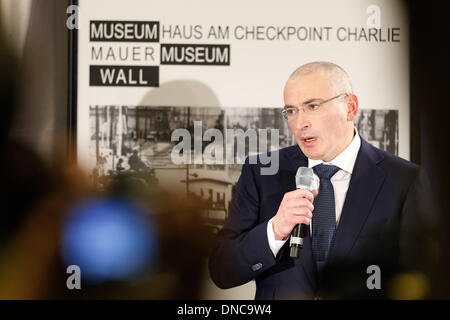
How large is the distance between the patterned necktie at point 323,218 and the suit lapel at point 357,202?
3 cm

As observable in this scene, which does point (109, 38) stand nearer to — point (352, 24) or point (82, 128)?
point (82, 128)

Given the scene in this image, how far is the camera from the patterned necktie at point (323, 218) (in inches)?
90.0

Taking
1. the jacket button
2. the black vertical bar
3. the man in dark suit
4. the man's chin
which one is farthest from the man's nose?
the black vertical bar

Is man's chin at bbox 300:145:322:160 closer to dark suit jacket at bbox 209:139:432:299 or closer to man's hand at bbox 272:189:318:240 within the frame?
dark suit jacket at bbox 209:139:432:299

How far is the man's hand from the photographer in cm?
193

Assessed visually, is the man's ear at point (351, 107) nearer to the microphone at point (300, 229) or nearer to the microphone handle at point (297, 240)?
the microphone at point (300, 229)

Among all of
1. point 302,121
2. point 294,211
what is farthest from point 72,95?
point 294,211

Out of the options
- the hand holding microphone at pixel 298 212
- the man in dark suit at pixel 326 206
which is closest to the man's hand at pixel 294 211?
the hand holding microphone at pixel 298 212

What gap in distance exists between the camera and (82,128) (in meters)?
2.43

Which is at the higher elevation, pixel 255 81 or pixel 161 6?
pixel 161 6

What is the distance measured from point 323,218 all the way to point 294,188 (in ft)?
0.63
